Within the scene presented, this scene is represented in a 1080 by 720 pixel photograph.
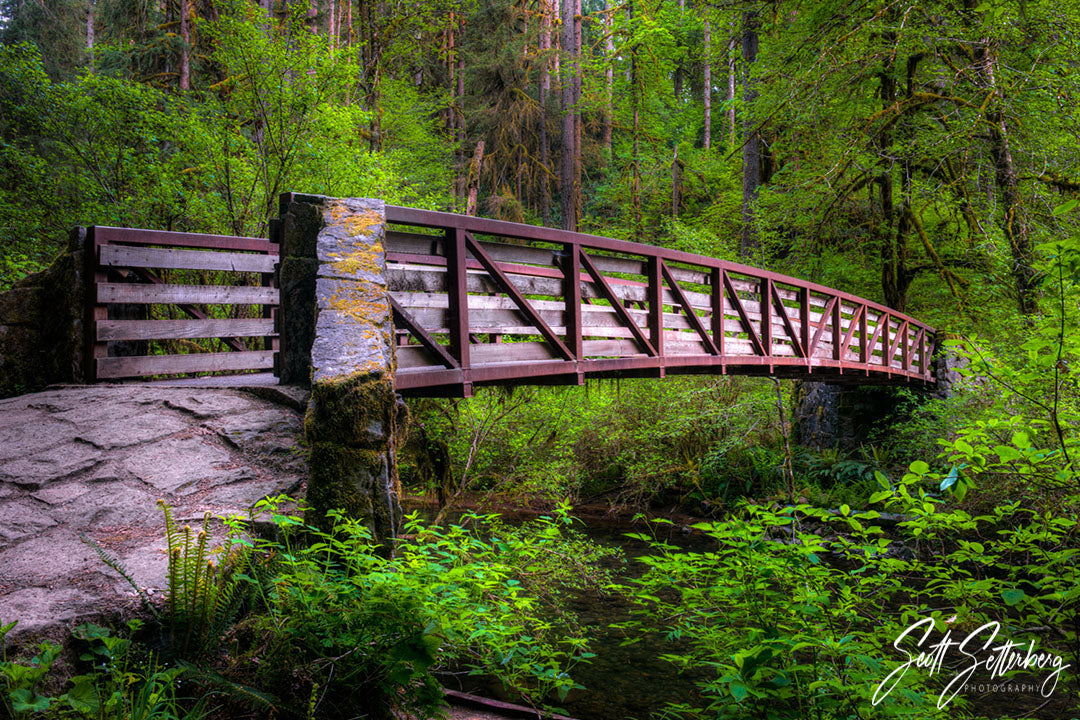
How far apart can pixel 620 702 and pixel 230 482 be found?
394 centimetres

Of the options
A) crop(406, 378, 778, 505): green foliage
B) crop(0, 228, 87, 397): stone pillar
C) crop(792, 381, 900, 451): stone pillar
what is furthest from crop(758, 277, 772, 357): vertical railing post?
crop(0, 228, 87, 397): stone pillar

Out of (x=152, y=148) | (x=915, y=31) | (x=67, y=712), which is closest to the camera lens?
(x=67, y=712)

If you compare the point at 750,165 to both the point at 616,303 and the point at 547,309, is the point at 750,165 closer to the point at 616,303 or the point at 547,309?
the point at 616,303

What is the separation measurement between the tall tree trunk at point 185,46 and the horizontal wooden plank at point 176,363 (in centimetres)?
991

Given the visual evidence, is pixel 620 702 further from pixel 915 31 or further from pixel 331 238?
pixel 915 31

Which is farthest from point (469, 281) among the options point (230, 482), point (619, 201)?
point (619, 201)

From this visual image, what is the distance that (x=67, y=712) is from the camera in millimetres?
1839

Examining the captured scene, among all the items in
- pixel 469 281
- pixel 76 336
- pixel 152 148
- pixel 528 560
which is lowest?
pixel 528 560

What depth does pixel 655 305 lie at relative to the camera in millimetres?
7348

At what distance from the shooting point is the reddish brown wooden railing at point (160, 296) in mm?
5895

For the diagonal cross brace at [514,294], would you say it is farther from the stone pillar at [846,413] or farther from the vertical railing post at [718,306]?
the stone pillar at [846,413]

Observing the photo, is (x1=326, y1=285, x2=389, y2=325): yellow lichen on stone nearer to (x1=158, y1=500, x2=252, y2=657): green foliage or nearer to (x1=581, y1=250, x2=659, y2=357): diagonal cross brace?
(x1=158, y1=500, x2=252, y2=657): green foliage

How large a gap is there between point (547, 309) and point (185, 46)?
13.0 m

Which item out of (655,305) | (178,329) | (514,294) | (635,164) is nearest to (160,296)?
(178,329)
